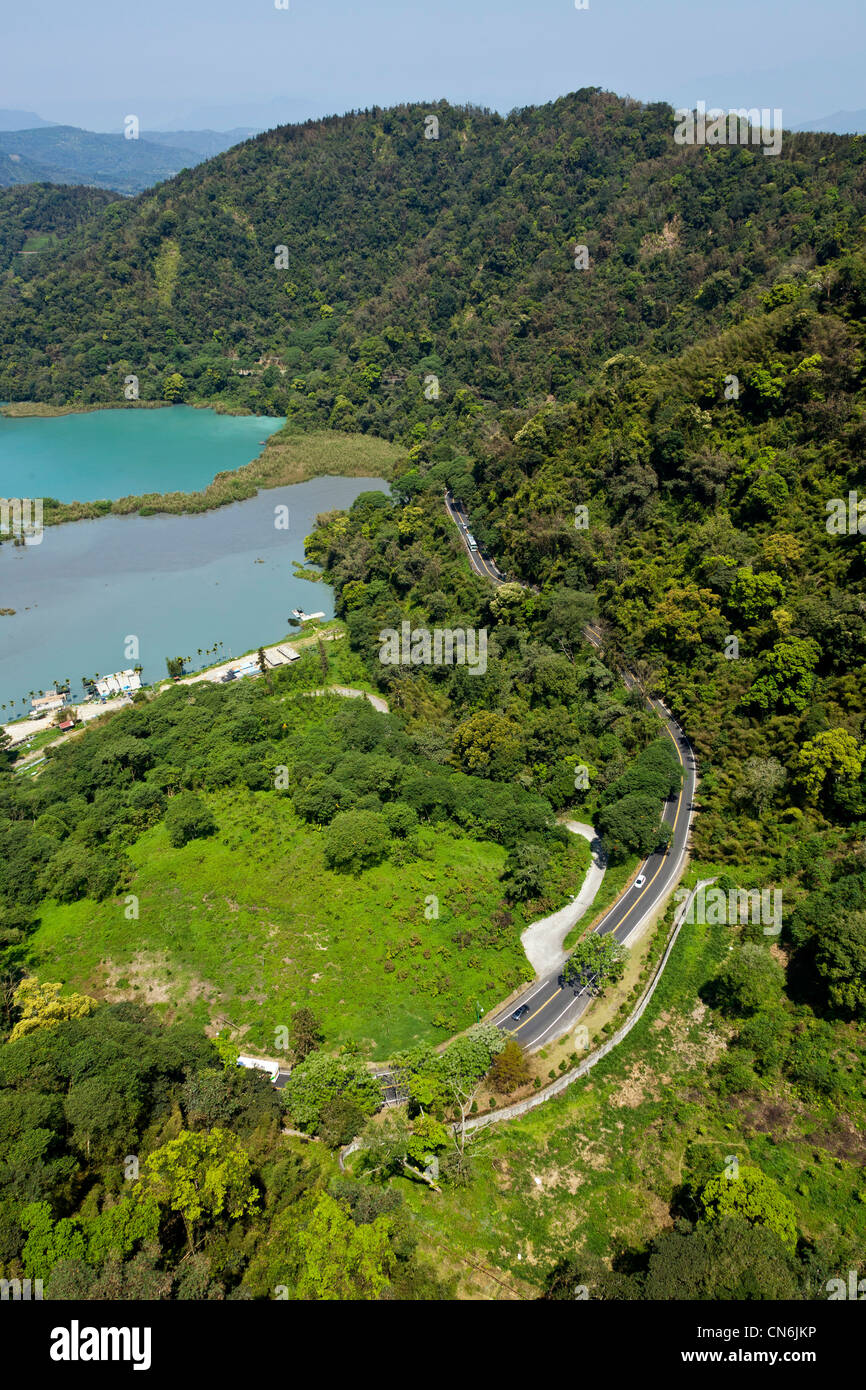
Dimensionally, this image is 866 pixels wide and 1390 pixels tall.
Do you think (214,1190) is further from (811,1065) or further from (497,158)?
(497,158)

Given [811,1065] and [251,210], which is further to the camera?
[251,210]

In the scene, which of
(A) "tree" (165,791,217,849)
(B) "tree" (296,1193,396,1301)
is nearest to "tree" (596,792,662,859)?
(B) "tree" (296,1193,396,1301)

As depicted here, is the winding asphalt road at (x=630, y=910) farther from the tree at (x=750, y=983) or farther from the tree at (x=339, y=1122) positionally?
the tree at (x=339, y=1122)

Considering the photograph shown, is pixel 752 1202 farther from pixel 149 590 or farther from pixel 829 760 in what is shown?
pixel 149 590

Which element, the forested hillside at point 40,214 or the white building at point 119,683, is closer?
the white building at point 119,683

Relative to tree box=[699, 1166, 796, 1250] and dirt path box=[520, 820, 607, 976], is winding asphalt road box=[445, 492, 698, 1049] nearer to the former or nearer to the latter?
dirt path box=[520, 820, 607, 976]

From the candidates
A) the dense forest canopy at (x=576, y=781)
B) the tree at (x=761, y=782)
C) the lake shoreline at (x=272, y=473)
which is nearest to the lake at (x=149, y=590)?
the lake shoreline at (x=272, y=473)

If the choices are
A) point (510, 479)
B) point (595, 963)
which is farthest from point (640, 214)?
point (595, 963)
